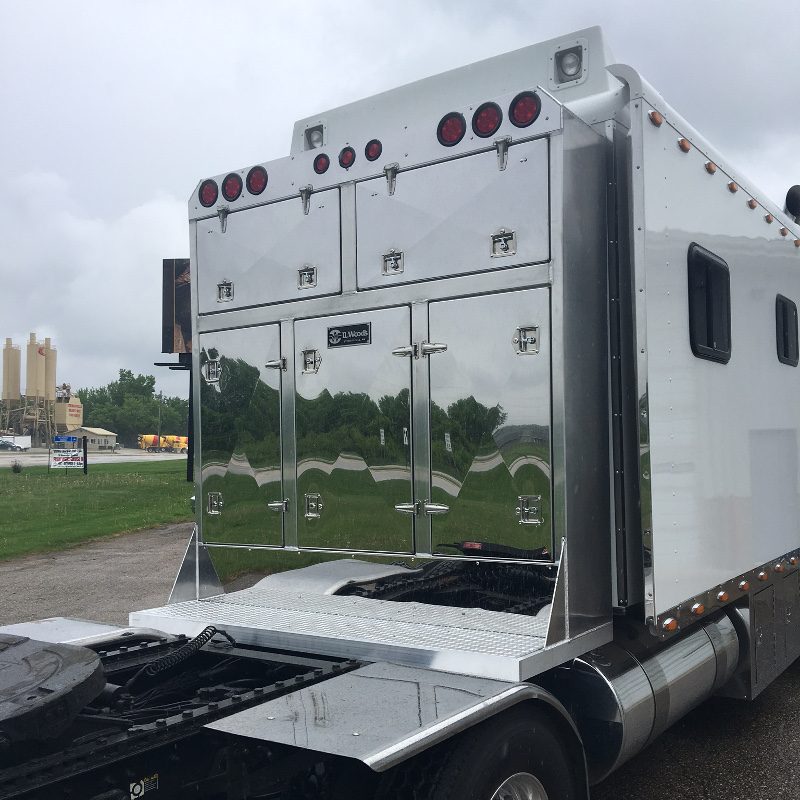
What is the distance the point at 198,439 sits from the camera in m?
4.59

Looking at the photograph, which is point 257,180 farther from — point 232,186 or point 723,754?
point 723,754

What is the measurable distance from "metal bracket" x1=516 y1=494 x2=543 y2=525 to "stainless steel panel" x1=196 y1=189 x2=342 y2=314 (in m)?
1.39

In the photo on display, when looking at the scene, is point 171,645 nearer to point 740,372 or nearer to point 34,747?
point 34,747

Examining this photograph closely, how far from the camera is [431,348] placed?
3781 mm

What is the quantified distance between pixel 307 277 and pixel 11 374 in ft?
277

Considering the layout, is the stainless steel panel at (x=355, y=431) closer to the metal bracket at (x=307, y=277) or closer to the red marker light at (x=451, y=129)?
the metal bracket at (x=307, y=277)

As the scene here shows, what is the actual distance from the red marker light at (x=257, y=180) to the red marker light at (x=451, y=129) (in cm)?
104

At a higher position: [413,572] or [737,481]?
[737,481]

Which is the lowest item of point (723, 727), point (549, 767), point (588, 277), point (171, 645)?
point (723, 727)

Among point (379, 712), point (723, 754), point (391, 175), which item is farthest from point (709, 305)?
point (379, 712)

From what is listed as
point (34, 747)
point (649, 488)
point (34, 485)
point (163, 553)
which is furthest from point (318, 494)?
point (34, 485)

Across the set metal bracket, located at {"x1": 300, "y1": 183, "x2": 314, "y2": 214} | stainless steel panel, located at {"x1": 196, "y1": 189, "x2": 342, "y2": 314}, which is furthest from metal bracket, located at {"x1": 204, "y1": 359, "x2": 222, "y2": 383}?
metal bracket, located at {"x1": 300, "y1": 183, "x2": 314, "y2": 214}

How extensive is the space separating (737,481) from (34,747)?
11.6ft

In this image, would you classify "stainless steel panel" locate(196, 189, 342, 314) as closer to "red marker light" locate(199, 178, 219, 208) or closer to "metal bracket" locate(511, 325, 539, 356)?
"red marker light" locate(199, 178, 219, 208)
